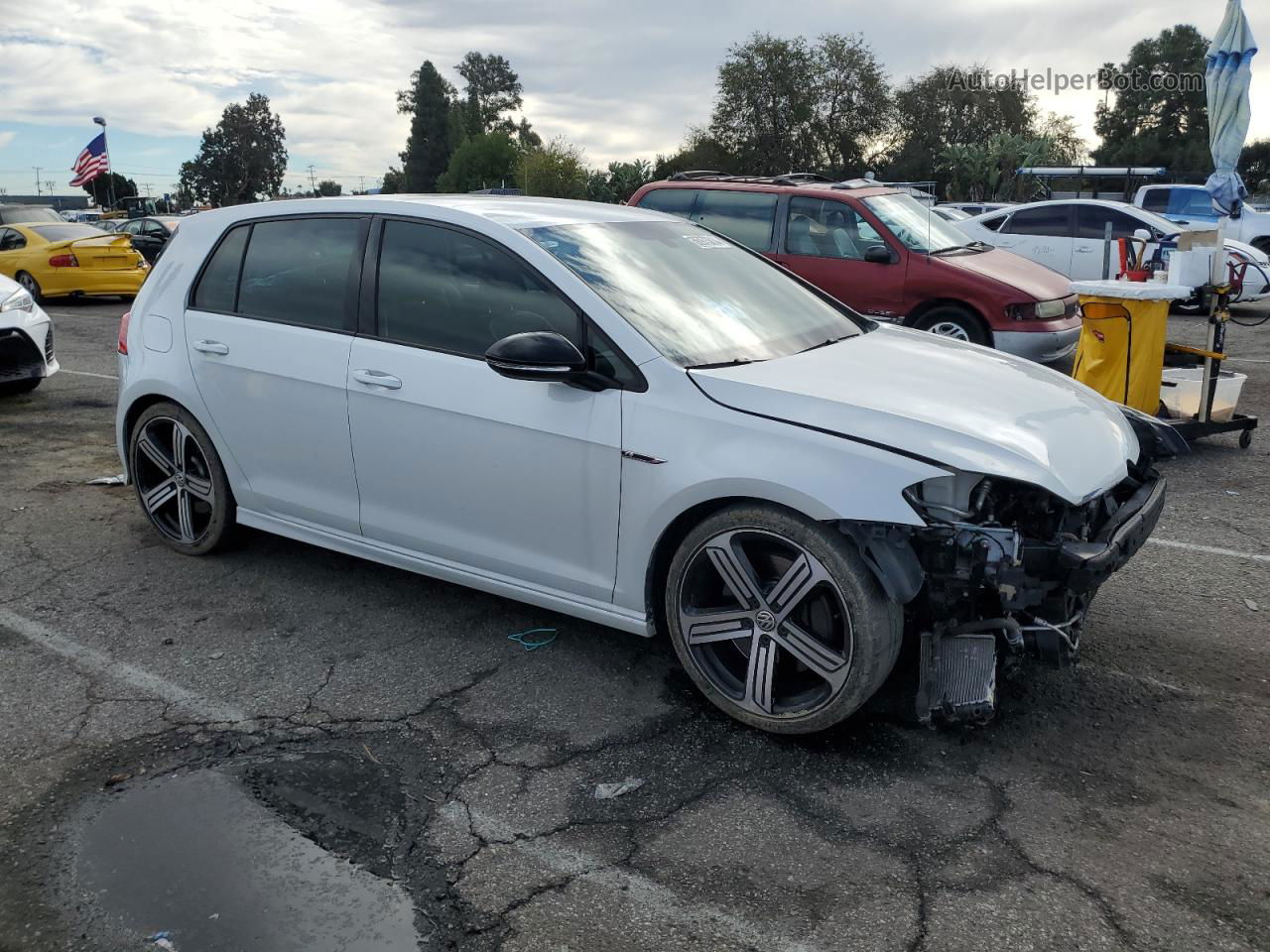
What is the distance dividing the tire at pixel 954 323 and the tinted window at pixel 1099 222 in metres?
6.84

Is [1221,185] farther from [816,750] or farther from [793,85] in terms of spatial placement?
[793,85]

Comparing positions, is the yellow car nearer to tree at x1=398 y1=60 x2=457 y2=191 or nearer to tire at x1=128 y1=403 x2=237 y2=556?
tire at x1=128 y1=403 x2=237 y2=556

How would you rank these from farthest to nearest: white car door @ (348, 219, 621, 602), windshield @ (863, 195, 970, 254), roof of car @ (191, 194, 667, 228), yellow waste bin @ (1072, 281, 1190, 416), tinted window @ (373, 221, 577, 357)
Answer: windshield @ (863, 195, 970, 254) < yellow waste bin @ (1072, 281, 1190, 416) < roof of car @ (191, 194, 667, 228) < tinted window @ (373, 221, 577, 357) < white car door @ (348, 219, 621, 602)

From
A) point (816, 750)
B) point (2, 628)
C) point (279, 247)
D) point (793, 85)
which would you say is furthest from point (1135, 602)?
point (793, 85)

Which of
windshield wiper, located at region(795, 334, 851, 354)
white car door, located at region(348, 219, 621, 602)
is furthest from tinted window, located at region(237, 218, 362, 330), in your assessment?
windshield wiper, located at region(795, 334, 851, 354)

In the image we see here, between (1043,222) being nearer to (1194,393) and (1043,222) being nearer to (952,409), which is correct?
(1194,393)

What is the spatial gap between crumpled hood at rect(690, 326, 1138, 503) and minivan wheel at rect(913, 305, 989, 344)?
548 cm

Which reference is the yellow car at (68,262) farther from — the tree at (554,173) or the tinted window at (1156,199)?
the tree at (554,173)

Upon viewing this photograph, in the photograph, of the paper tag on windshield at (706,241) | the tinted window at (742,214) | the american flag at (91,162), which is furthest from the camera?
the american flag at (91,162)

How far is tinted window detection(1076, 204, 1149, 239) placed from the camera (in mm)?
14852

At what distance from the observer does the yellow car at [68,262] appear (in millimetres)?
16828

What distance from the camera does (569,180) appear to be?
6206 cm

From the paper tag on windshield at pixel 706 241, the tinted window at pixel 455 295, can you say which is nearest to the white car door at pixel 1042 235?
the paper tag on windshield at pixel 706 241

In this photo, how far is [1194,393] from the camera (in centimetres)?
760
